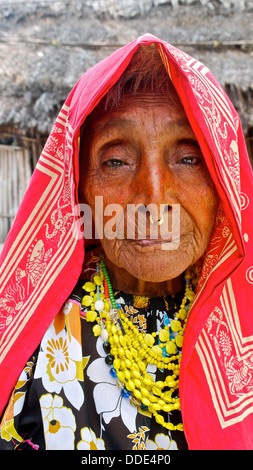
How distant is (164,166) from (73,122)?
333 millimetres

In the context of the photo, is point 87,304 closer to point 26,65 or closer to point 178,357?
point 178,357

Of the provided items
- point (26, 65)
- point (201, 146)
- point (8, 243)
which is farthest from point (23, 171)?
point (201, 146)

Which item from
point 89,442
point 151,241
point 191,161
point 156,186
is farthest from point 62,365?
point 191,161

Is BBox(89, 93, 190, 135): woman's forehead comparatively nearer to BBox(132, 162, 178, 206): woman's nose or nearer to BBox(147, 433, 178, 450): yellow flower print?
BBox(132, 162, 178, 206): woman's nose

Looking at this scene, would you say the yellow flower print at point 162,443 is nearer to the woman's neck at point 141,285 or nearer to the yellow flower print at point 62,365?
the yellow flower print at point 62,365

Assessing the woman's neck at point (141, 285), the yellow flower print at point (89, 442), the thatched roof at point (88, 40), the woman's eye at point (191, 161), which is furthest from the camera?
the thatched roof at point (88, 40)

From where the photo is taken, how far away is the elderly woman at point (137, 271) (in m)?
1.33

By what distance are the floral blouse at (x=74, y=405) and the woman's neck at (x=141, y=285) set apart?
0.45 feet

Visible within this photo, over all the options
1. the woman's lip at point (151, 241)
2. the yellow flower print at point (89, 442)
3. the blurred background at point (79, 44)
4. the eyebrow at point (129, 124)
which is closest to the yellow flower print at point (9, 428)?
the yellow flower print at point (89, 442)

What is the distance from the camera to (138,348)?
1466mm

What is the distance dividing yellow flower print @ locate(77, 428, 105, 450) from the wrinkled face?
1.69 ft

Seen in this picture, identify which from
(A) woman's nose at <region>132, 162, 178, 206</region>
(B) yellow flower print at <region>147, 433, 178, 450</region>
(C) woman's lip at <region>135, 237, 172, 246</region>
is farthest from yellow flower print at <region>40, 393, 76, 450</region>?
(A) woman's nose at <region>132, 162, 178, 206</region>

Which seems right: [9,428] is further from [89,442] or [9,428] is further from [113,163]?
[113,163]

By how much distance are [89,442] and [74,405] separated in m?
0.12
